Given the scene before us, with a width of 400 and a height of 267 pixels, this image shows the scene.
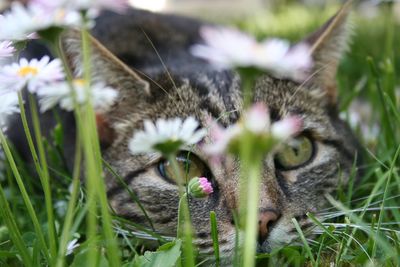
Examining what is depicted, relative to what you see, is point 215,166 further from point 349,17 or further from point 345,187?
point 349,17

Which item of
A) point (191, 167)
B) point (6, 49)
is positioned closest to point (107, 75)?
point (191, 167)

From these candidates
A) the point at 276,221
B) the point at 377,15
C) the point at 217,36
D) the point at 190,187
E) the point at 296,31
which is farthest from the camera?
the point at 377,15

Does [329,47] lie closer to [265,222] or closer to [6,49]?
[265,222]

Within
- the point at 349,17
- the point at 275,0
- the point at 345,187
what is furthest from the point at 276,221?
the point at 275,0

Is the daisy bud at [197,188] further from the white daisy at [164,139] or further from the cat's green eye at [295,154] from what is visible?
the cat's green eye at [295,154]

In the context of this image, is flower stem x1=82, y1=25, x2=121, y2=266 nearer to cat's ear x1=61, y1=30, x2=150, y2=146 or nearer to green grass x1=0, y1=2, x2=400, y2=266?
green grass x1=0, y1=2, x2=400, y2=266

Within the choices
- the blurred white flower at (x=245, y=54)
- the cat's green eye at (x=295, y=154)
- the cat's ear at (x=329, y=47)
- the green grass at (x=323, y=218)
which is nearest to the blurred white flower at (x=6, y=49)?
the green grass at (x=323, y=218)
